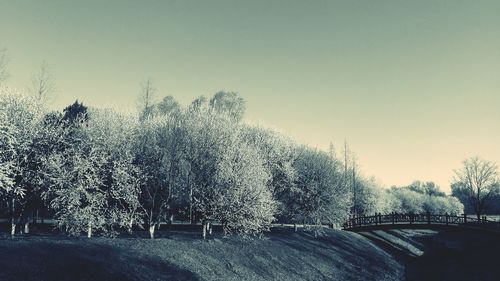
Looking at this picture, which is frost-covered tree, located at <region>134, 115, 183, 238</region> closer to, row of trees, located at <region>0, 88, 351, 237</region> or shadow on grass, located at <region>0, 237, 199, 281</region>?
row of trees, located at <region>0, 88, 351, 237</region>

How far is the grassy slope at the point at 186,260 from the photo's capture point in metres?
20.0

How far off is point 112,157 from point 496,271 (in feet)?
132

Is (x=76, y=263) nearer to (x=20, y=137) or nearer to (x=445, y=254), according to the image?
(x=20, y=137)

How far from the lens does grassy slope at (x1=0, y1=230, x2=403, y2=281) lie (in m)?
20.0

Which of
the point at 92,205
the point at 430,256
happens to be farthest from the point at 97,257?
the point at 430,256

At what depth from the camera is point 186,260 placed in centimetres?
2614

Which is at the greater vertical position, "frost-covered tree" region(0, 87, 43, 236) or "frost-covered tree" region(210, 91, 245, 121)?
"frost-covered tree" region(210, 91, 245, 121)

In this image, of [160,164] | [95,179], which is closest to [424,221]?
[160,164]

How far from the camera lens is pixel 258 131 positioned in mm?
50219

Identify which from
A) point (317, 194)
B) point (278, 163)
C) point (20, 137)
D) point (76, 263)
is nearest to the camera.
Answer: point (76, 263)

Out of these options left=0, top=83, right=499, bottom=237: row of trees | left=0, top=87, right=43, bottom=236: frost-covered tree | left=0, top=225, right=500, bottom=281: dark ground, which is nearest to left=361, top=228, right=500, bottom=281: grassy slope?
left=0, top=225, right=500, bottom=281: dark ground

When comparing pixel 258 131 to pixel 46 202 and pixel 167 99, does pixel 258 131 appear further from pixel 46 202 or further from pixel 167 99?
pixel 167 99

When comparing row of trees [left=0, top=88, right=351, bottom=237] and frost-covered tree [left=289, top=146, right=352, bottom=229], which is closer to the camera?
row of trees [left=0, top=88, right=351, bottom=237]

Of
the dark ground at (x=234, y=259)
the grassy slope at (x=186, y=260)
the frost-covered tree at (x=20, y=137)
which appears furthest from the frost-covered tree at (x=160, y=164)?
the frost-covered tree at (x=20, y=137)
